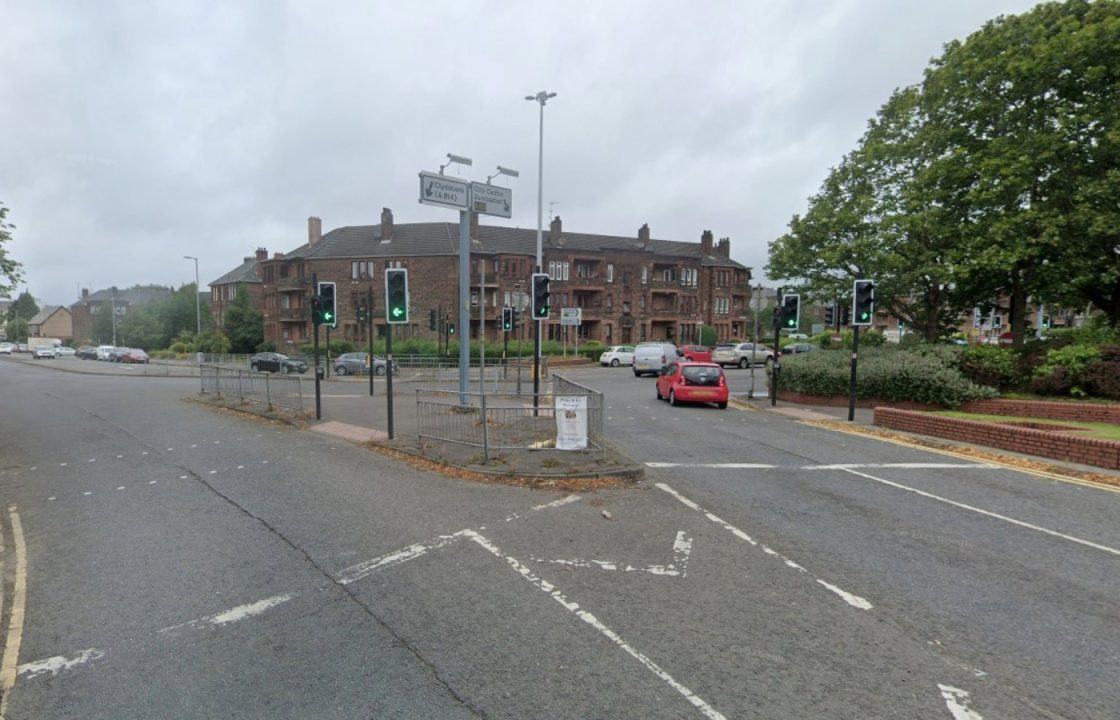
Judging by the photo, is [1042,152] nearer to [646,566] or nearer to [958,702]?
[646,566]

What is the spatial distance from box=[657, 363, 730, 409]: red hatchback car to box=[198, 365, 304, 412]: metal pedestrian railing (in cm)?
1166

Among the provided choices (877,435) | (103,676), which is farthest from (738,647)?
(877,435)

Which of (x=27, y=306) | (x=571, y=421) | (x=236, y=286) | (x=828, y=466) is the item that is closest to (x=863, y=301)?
(x=828, y=466)

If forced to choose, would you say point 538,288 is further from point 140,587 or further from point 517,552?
point 140,587

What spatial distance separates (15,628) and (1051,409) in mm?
20264

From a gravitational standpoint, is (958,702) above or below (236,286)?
below

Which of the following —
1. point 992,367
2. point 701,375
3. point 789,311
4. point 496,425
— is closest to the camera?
point 496,425

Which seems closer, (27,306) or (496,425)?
(496,425)

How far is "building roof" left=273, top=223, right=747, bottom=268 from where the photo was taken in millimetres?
56000

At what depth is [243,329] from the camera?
5878cm

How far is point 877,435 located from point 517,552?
37.3ft

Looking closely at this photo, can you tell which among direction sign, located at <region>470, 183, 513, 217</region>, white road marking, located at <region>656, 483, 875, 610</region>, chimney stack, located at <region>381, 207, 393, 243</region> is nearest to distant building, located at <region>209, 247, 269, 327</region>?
chimney stack, located at <region>381, 207, 393, 243</region>

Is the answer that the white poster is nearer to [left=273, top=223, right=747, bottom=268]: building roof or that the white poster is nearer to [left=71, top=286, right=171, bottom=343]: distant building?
[left=273, top=223, right=747, bottom=268]: building roof

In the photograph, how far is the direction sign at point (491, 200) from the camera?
14.3m
